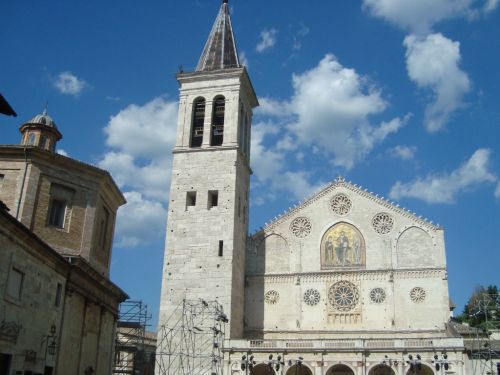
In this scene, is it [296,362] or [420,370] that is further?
[296,362]

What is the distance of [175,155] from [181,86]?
17.3ft

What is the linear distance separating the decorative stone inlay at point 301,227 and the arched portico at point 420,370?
33.3 feet

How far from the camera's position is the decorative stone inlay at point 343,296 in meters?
34.2

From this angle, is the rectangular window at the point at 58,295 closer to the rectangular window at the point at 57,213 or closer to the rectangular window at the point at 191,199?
the rectangular window at the point at 57,213

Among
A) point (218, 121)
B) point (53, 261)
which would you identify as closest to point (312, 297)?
point (218, 121)

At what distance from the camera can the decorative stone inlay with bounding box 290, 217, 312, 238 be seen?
36531mm

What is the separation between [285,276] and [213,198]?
665 cm

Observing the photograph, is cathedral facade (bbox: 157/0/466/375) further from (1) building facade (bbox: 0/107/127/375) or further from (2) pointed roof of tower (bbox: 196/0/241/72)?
(1) building facade (bbox: 0/107/127/375)

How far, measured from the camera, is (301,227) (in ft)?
121

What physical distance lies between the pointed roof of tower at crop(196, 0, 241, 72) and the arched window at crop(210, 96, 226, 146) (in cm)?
252

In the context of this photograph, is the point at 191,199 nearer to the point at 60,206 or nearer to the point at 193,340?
the point at 193,340

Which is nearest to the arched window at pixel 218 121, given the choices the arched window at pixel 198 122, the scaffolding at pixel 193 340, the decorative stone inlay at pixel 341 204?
the arched window at pixel 198 122

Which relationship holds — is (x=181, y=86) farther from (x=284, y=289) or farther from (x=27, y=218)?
(x=27, y=218)

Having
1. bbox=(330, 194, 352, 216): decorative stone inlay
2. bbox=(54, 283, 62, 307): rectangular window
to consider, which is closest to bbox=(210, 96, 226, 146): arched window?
bbox=(330, 194, 352, 216): decorative stone inlay
